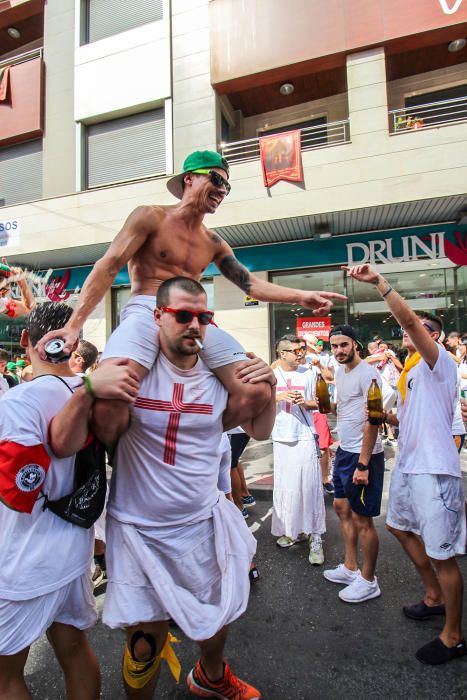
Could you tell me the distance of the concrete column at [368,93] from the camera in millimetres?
9695

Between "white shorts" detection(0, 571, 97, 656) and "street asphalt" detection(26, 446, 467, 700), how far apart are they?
85 cm

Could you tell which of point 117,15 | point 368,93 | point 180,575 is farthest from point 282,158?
point 180,575

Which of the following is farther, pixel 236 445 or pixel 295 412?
pixel 236 445

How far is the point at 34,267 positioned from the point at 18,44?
331 inches

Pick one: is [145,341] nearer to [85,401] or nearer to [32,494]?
[85,401]

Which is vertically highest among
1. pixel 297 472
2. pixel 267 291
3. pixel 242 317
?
pixel 242 317

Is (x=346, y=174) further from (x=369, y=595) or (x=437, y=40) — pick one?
(x=369, y=595)

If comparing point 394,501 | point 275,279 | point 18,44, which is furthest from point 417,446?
point 18,44

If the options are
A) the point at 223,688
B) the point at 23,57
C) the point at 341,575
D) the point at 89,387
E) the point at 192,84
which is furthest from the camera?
the point at 23,57

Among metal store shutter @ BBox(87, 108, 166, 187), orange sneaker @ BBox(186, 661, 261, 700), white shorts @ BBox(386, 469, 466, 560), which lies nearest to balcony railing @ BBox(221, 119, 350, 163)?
metal store shutter @ BBox(87, 108, 166, 187)

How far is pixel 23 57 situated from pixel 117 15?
12.6 ft

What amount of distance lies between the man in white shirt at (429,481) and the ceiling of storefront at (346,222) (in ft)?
25.6

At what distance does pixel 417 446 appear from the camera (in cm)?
274

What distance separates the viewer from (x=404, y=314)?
2.56m
